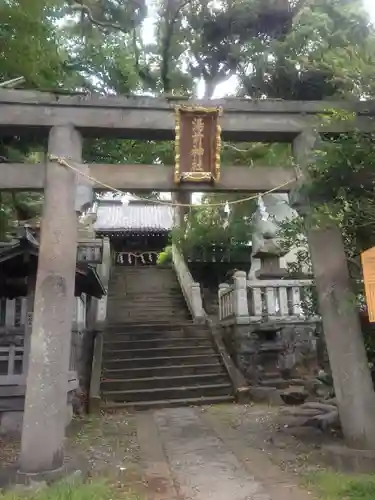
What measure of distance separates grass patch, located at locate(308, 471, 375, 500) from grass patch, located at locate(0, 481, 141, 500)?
6.23ft

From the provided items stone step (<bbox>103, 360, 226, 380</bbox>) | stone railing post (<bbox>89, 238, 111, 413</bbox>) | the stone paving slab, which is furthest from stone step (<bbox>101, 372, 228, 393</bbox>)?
the stone paving slab

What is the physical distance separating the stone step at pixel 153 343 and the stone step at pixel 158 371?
1143mm

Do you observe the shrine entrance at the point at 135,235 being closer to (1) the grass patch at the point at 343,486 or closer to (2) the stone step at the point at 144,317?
(2) the stone step at the point at 144,317

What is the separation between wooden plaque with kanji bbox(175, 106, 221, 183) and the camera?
254 inches

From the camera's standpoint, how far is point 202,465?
20.5 ft

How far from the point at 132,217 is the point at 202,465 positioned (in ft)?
78.2

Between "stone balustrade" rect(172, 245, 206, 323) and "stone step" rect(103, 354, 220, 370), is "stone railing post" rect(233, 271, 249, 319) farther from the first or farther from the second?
"stone balustrade" rect(172, 245, 206, 323)

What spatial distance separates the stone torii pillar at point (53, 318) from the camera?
5.32 metres

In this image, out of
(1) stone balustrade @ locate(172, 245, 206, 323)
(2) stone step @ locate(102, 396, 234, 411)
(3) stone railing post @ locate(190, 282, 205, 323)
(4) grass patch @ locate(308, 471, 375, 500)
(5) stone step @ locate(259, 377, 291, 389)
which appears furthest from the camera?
(1) stone balustrade @ locate(172, 245, 206, 323)

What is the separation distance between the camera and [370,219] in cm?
565

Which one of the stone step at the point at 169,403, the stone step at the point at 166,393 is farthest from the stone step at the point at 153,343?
the stone step at the point at 169,403

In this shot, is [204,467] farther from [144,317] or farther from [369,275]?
[144,317]

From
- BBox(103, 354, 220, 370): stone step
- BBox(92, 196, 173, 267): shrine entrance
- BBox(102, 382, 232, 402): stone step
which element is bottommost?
BBox(102, 382, 232, 402): stone step

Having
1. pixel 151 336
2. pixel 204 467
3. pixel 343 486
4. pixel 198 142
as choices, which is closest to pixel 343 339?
pixel 343 486
